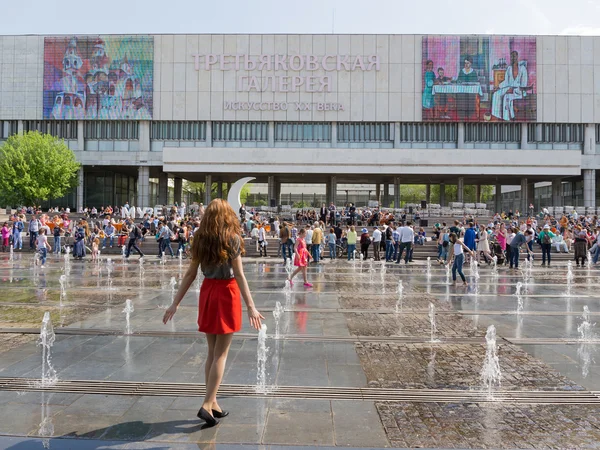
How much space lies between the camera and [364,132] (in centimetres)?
5481

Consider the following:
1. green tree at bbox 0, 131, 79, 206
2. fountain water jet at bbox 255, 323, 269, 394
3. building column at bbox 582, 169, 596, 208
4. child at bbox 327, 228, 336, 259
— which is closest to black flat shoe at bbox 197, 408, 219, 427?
fountain water jet at bbox 255, 323, 269, 394

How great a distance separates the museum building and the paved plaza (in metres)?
43.0

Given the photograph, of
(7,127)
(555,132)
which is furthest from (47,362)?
(555,132)

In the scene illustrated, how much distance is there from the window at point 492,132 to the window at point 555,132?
1.43m

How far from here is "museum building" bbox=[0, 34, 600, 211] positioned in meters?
53.2

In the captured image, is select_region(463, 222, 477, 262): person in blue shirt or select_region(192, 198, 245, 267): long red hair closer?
select_region(192, 198, 245, 267): long red hair

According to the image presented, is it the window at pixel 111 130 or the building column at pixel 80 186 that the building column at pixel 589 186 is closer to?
the window at pixel 111 130

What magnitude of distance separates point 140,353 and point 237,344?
1.31m

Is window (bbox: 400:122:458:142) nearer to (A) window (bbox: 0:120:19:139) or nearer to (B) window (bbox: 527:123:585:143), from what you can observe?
(B) window (bbox: 527:123:585:143)

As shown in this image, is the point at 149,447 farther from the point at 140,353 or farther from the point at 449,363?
the point at 449,363

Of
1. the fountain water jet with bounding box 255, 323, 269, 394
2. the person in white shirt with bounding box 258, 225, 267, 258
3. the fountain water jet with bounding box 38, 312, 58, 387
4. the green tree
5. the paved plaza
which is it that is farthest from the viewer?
the green tree

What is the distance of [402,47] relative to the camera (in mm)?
53969

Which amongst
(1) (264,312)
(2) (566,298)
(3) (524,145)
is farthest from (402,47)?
(1) (264,312)

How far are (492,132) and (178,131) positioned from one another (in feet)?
103
